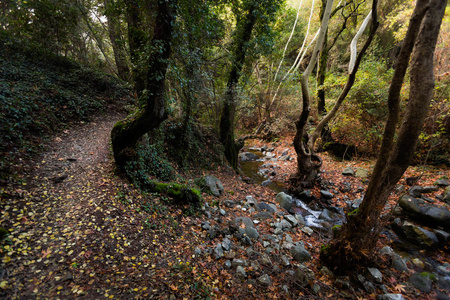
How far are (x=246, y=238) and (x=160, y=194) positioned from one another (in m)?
2.63

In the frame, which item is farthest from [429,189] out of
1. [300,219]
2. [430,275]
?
[300,219]

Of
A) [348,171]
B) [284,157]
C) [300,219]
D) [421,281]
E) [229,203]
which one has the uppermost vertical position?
[348,171]

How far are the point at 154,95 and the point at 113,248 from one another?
3.28m

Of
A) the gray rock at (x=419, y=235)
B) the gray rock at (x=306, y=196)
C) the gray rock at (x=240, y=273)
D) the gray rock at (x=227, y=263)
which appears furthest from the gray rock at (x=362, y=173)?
the gray rock at (x=227, y=263)

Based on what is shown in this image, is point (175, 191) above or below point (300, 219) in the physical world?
above

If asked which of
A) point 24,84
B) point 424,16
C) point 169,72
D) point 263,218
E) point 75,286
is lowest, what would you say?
point 263,218

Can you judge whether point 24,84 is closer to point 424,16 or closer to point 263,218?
point 263,218

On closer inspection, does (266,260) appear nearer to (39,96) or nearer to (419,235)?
(419,235)

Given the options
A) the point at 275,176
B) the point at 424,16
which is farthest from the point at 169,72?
the point at 275,176

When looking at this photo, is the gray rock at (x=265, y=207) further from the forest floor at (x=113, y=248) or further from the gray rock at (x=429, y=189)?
the gray rock at (x=429, y=189)

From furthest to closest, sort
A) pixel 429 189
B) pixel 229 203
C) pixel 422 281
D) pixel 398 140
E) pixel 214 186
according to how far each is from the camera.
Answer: pixel 214 186 → pixel 429 189 → pixel 229 203 → pixel 422 281 → pixel 398 140

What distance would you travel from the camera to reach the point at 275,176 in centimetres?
1023

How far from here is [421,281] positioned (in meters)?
3.76

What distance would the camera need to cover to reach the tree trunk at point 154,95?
4.04m
